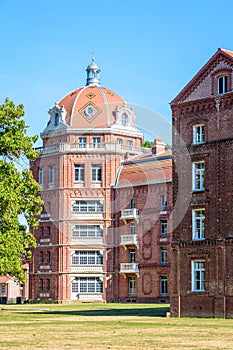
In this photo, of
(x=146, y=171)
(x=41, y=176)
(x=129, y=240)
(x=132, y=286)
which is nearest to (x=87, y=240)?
(x=129, y=240)

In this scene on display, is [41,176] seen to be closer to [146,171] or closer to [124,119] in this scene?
[124,119]

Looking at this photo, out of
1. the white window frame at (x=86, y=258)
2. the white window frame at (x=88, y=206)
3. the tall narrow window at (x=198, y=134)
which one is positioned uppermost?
the tall narrow window at (x=198, y=134)

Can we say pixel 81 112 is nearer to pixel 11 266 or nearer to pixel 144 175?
pixel 144 175

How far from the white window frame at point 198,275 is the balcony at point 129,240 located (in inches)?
1370

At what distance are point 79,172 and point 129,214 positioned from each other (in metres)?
6.96

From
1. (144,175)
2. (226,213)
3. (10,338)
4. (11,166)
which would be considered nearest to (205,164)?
(226,213)

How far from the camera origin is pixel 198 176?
142 ft

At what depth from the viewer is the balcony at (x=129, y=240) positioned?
77.4m

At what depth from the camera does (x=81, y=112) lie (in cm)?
8306

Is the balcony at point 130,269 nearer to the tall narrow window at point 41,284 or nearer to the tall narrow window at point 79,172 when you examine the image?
the tall narrow window at point 41,284

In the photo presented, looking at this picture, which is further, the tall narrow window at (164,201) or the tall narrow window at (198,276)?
the tall narrow window at (164,201)

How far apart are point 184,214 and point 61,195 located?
125 feet

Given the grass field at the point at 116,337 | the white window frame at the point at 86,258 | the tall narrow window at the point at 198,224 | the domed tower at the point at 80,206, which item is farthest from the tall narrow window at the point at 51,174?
the grass field at the point at 116,337

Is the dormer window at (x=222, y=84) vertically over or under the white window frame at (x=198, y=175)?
over
